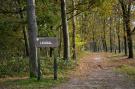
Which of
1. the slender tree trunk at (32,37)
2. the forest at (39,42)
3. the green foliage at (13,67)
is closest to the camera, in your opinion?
the forest at (39,42)

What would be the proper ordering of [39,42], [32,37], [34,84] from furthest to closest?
[32,37], [39,42], [34,84]

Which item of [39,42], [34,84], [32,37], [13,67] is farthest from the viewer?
[13,67]

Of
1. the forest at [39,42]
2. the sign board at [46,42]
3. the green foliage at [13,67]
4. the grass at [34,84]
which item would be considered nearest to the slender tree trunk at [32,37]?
the forest at [39,42]

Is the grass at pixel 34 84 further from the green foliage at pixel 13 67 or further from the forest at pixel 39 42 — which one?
the green foliage at pixel 13 67

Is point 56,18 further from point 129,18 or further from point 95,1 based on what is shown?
point 129,18

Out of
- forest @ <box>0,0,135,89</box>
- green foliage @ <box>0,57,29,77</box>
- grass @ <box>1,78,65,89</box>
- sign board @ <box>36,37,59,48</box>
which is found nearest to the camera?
grass @ <box>1,78,65,89</box>

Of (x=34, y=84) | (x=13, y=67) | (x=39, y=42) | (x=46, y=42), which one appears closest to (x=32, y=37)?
(x=39, y=42)

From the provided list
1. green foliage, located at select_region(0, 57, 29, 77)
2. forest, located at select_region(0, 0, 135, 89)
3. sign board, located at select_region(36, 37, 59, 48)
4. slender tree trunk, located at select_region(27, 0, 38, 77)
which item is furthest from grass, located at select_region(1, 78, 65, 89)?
green foliage, located at select_region(0, 57, 29, 77)

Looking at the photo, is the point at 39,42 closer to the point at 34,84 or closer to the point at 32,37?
the point at 32,37

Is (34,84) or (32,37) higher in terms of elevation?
(32,37)

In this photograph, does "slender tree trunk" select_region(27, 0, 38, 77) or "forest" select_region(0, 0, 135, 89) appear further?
"slender tree trunk" select_region(27, 0, 38, 77)

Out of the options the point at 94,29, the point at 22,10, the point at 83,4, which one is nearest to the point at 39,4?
the point at 22,10

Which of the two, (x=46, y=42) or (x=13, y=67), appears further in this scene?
(x=13, y=67)

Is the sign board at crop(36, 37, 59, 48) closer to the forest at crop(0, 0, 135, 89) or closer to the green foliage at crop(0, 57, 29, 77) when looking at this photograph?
the forest at crop(0, 0, 135, 89)
